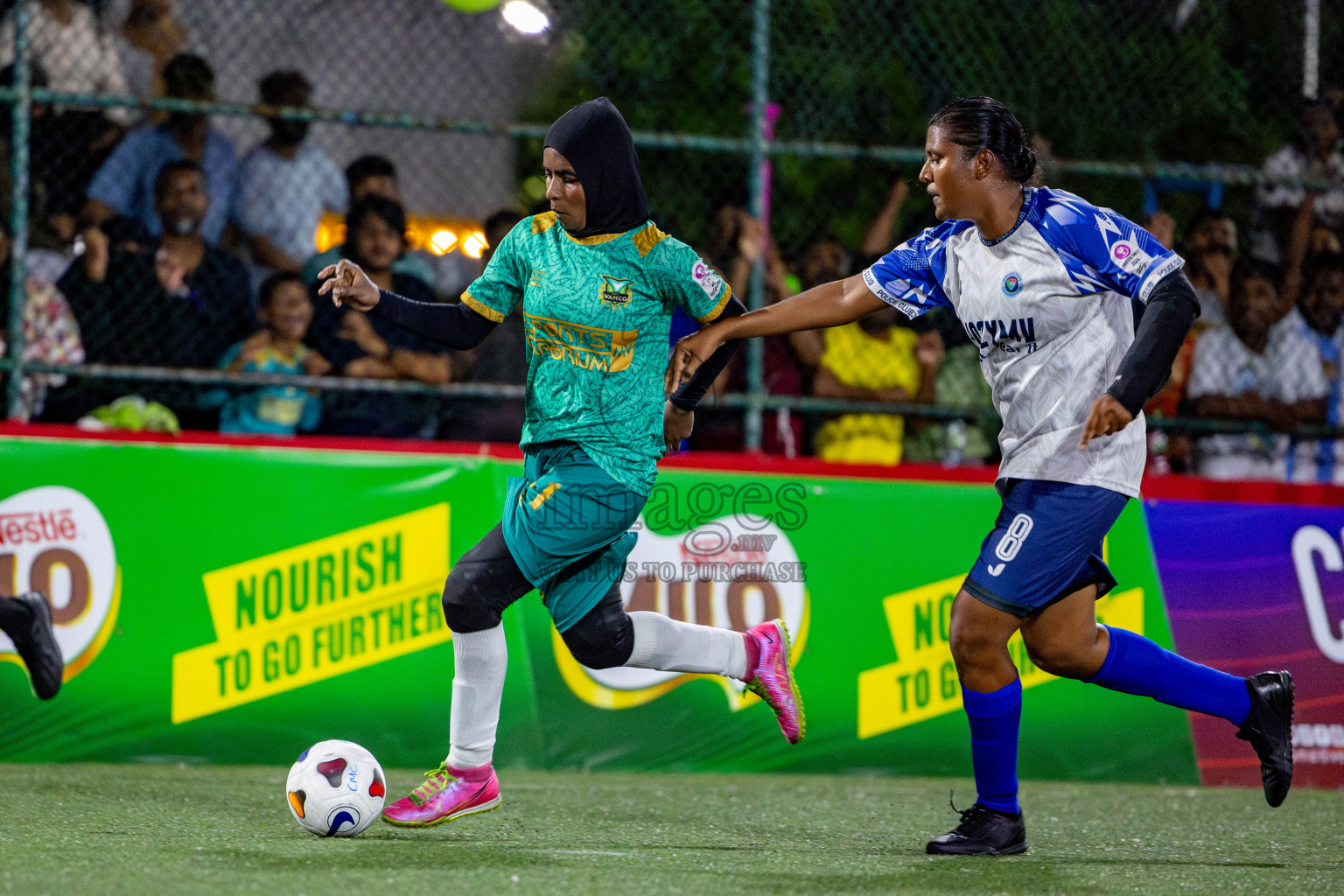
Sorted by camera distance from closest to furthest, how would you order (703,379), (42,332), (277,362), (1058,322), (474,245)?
1. (1058,322)
2. (703,379)
3. (42,332)
4. (277,362)
5. (474,245)

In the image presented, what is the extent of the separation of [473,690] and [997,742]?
Result: 59.5 inches

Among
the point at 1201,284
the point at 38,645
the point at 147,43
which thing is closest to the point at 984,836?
the point at 38,645

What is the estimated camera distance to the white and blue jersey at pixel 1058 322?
13.0ft

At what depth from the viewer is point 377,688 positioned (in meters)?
5.72

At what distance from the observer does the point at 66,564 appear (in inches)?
218

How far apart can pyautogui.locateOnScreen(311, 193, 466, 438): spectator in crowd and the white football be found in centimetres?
251

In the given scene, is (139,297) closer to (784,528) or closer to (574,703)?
(574,703)

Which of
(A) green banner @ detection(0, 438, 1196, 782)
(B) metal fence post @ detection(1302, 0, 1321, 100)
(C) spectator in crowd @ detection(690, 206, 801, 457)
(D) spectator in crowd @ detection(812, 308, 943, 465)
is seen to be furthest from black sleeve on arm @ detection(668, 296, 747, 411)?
(B) metal fence post @ detection(1302, 0, 1321, 100)

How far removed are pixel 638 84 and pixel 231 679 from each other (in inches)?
150

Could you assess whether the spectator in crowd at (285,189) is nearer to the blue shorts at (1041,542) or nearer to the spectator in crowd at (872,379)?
the spectator in crowd at (872,379)

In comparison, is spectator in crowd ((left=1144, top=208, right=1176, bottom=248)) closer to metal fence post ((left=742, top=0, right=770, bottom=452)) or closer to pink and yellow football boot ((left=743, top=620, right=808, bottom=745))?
metal fence post ((left=742, top=0, right=770, bottom=452))

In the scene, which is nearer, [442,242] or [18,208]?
[18,208]

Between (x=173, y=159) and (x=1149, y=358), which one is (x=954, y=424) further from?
(x=173, y=159)

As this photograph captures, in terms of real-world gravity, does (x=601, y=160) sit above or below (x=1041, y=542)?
above
